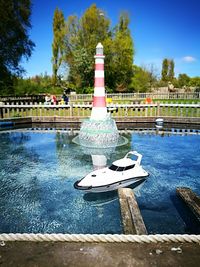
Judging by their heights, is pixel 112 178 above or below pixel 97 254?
below

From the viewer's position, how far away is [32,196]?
6.50 m

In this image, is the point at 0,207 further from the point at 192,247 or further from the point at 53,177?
the point at 192,247

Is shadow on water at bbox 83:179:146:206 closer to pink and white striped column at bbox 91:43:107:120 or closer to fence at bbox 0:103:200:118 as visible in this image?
pink and white striped column at bbox 91:43:107:120

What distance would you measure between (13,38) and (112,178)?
2469 centimetres

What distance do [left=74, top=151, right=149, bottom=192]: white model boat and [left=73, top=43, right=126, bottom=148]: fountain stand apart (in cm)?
495

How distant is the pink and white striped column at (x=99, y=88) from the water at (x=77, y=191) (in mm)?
2109

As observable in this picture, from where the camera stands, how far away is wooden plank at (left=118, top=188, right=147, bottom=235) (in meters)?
3.54

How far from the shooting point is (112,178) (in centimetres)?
636

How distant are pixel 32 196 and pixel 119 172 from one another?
244 cm

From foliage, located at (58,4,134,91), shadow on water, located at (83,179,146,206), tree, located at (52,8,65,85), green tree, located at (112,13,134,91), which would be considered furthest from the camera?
tree, located at (52,8,65,85)

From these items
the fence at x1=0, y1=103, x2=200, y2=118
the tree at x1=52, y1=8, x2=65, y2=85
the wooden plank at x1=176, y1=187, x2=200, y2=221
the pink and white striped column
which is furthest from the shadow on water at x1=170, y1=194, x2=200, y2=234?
the tree at x1=52, y1=8, x2=65, y2=85

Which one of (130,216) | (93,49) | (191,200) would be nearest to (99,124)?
(191,200)

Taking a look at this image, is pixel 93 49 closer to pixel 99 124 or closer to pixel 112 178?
pixel 99 124

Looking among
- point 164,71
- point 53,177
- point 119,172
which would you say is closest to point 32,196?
point 53,177
